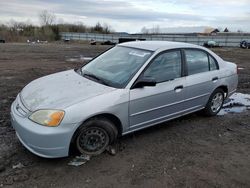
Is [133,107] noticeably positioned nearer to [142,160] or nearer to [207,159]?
[142,160]

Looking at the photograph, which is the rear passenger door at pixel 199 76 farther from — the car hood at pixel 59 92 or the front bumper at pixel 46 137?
the front bumper at pixel 46 137

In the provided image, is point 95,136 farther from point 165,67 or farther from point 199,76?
point 199,76

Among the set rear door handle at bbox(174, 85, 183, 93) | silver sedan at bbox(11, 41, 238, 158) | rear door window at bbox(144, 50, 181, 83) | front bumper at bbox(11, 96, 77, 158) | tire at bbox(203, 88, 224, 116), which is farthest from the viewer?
tire at bbox(203, 88, 224, 116)

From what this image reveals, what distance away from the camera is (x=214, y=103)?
579 cm

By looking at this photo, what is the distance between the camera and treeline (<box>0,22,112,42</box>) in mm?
55950

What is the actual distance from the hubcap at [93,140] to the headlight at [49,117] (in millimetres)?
432

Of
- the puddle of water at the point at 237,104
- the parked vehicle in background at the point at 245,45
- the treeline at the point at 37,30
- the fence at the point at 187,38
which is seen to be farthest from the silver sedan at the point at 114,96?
the treeline at the point at 37,30

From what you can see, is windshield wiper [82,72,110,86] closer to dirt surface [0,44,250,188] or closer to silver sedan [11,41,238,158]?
silver sedan [11,41,238,158]

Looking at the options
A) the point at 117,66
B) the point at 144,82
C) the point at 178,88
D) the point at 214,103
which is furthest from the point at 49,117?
the point at 214,103

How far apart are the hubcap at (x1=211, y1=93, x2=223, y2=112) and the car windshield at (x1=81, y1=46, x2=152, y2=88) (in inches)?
80.0

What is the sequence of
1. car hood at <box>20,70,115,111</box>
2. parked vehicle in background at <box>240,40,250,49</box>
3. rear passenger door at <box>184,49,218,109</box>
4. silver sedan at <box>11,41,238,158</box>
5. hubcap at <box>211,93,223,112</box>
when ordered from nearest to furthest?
silver sedan at <box>11,41,238,158</box>
car hood at <box>20,70,115,111</box>
rear passenger door at <box>184,49,218,109</box>
hubcap at <box>211,93,223,112</box>
parked vehicle in background at <box>240,40,250,49</box>

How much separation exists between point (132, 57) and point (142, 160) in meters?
1.75

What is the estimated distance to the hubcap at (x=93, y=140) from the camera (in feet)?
12.3

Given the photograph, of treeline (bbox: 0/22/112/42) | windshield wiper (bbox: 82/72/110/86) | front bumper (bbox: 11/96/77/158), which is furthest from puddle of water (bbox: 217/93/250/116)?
treeline (bbox: 0/22/112/42)
